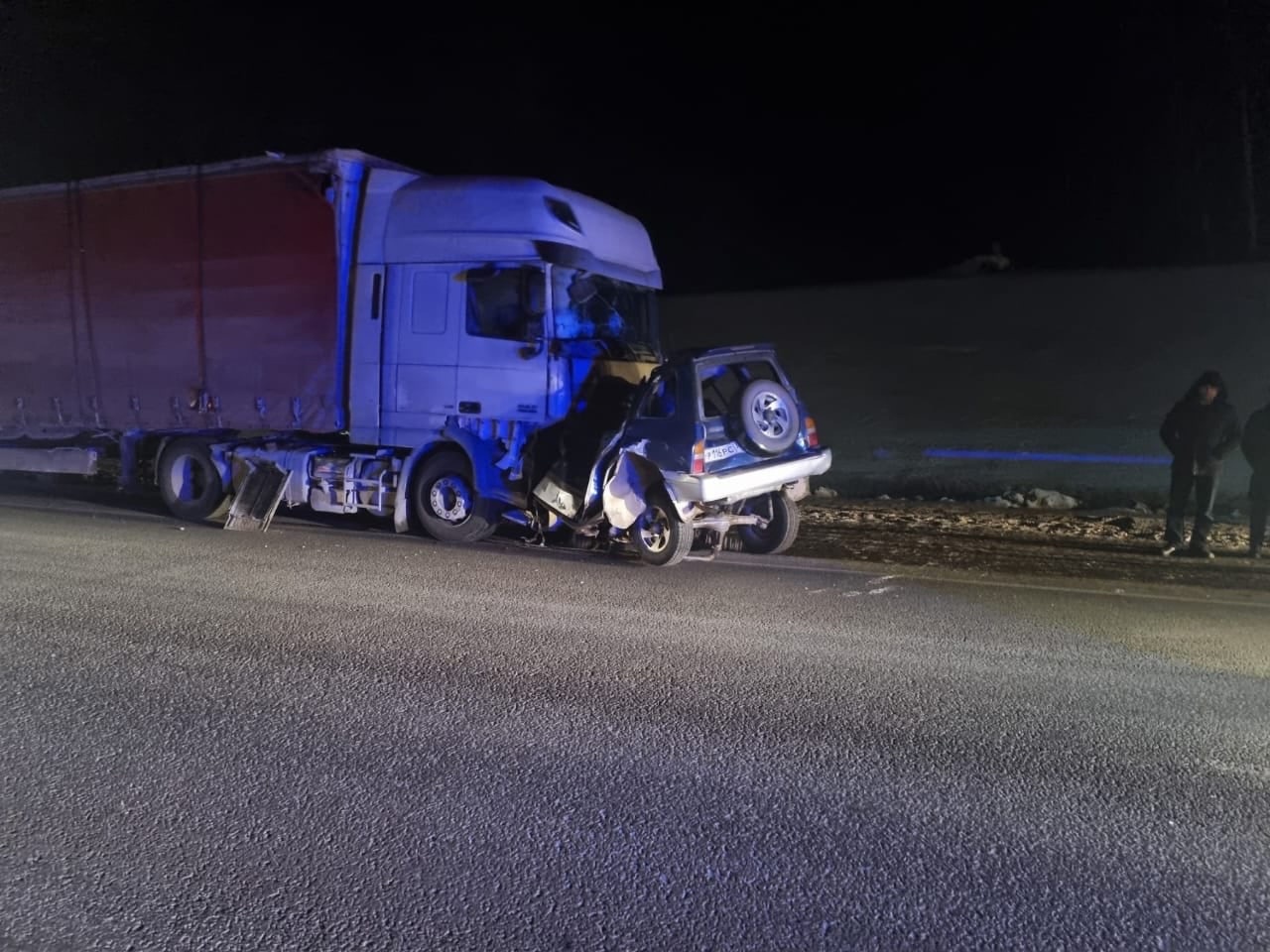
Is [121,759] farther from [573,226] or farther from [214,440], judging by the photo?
[214,440]

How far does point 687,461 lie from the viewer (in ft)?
28.2

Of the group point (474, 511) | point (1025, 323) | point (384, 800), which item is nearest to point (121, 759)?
point (384, 800)

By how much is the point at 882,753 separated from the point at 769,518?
5204 millimetres

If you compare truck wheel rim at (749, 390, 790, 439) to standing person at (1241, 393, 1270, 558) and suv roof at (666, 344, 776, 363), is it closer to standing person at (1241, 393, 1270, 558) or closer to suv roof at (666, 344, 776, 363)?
suv roof at (666, 344, 776, 363)

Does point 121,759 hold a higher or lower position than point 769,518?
lower

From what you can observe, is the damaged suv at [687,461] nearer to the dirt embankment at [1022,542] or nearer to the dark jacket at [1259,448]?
the dirt embankment at [1022,542]

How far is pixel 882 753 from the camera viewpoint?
465 cm

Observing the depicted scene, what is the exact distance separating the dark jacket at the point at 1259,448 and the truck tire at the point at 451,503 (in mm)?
7134

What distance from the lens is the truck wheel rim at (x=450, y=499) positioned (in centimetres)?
1023

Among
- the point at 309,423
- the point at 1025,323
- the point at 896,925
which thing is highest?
the point at 1025,323

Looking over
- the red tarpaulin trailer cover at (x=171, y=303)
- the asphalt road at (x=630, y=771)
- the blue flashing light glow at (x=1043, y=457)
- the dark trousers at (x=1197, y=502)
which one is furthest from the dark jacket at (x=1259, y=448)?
the red tarpaulin trailer cover at (x=171, y=303)

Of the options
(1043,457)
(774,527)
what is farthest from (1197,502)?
(1043,457)

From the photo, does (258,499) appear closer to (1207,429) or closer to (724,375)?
(724,375)

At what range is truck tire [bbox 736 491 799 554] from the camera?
31.8 ft
